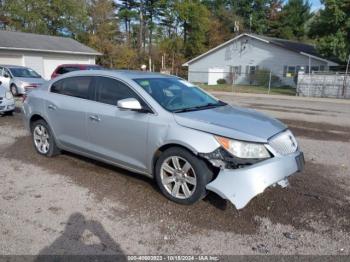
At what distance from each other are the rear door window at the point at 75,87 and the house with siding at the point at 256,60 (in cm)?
2998

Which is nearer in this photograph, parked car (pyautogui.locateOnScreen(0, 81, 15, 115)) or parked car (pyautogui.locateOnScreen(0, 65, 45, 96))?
parked car (pyautogui.locateOnScreen(0, 81, 15, 115))

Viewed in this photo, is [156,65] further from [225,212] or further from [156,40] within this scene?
[225,212]

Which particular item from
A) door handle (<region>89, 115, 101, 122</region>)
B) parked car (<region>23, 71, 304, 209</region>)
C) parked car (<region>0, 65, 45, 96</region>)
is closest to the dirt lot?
parked car (<region>23, 71, 304, 209</region>)

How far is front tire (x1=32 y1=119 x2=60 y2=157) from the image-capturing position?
239 inches

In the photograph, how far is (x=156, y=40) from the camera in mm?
55344

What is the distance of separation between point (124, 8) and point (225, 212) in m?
54.0

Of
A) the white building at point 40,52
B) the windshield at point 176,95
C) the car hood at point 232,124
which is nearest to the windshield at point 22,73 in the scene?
the white building at point 40,52

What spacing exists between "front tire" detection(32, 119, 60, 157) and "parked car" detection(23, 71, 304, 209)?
0.07 meters

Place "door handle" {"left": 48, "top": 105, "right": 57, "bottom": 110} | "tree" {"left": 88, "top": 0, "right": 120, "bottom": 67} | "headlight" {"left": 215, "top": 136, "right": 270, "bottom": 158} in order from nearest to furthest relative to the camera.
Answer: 1. "headlight" {"left": 215, "top": 136, "right": 270, "bottom": 158}
2. "door handle" {"left": 48, "top": 105, "right": 57, "bottom": 110}
3. "tree" {"left": 88, "top": 0, "right": 120, "bottom": 67}

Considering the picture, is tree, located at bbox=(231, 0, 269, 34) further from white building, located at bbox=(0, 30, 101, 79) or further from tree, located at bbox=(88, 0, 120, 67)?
white building, located at bbox=(0, 30, 101, 79)

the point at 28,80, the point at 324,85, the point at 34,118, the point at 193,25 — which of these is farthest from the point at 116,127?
the point at 193,25

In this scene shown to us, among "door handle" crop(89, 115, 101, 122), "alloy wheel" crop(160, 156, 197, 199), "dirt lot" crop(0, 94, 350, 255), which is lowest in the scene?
"dirt lot" crop(0, 94, 350, 255)

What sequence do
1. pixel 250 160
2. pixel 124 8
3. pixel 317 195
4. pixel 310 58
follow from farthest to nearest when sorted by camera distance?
1. pixel 124 8
2. pixel 310 58
3. pixel 317 195
4. pixel 250 160

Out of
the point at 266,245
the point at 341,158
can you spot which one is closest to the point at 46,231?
the point at 266,245
